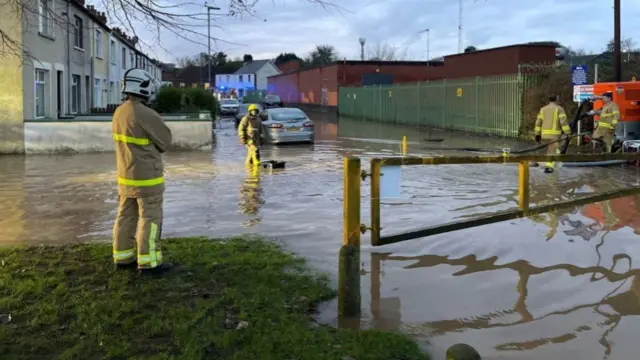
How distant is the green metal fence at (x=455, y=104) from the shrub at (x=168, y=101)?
40.0 feet

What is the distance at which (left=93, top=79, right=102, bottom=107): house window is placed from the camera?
32391 mm

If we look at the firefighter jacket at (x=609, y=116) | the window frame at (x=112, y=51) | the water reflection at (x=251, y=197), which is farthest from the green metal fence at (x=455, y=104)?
the window frame at (x=112, y=51)

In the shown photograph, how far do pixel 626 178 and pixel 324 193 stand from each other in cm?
613

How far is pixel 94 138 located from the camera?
19.6 metres

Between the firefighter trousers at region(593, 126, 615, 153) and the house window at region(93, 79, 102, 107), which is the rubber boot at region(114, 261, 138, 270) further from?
the house window at region(93, 79, 102, 107)

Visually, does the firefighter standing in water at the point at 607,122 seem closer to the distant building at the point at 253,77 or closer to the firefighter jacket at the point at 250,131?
the firefighter jacket at the point at 250,131

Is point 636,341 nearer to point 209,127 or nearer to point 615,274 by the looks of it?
point 615,274

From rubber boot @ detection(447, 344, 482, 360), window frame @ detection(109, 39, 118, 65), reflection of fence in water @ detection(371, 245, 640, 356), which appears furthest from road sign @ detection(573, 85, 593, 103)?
window frame @ detection(109, 39, 118, 65)

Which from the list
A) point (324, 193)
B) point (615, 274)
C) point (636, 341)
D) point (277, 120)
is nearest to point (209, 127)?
point (277, 120)

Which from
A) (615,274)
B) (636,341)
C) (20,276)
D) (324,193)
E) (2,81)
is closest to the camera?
(636,341)

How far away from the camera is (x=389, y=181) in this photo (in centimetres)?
547

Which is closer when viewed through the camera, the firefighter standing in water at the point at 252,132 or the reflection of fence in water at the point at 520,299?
the reflection of fence in water at the point at 520,299

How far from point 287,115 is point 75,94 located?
36.7ft

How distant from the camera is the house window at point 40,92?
866 inches
